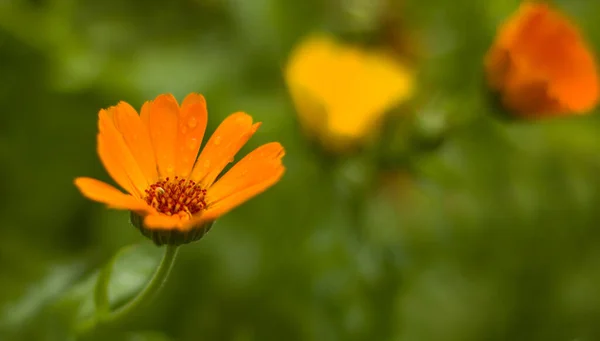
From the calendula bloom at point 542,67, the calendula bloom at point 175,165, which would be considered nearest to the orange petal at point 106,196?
the calendula bloom at point 175,165

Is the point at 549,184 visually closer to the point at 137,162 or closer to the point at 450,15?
the point at 450,15

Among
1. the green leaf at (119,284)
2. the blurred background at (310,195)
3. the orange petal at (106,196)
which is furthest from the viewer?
the blurred background at (310,195)

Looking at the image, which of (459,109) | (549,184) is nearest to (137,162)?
(459,109)

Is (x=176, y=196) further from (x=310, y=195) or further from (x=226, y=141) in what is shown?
(x=310, y=195)

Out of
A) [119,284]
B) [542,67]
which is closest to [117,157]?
[119,284]

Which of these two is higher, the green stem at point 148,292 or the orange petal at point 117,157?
the orange petal at point 117,157

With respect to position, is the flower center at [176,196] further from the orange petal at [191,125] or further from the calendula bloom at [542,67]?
the calendula bloom at [542,67]

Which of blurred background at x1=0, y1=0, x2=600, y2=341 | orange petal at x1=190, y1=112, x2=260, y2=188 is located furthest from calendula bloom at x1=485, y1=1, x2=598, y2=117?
orange petal at x1=190, y1=112, x2=260, y2=188
